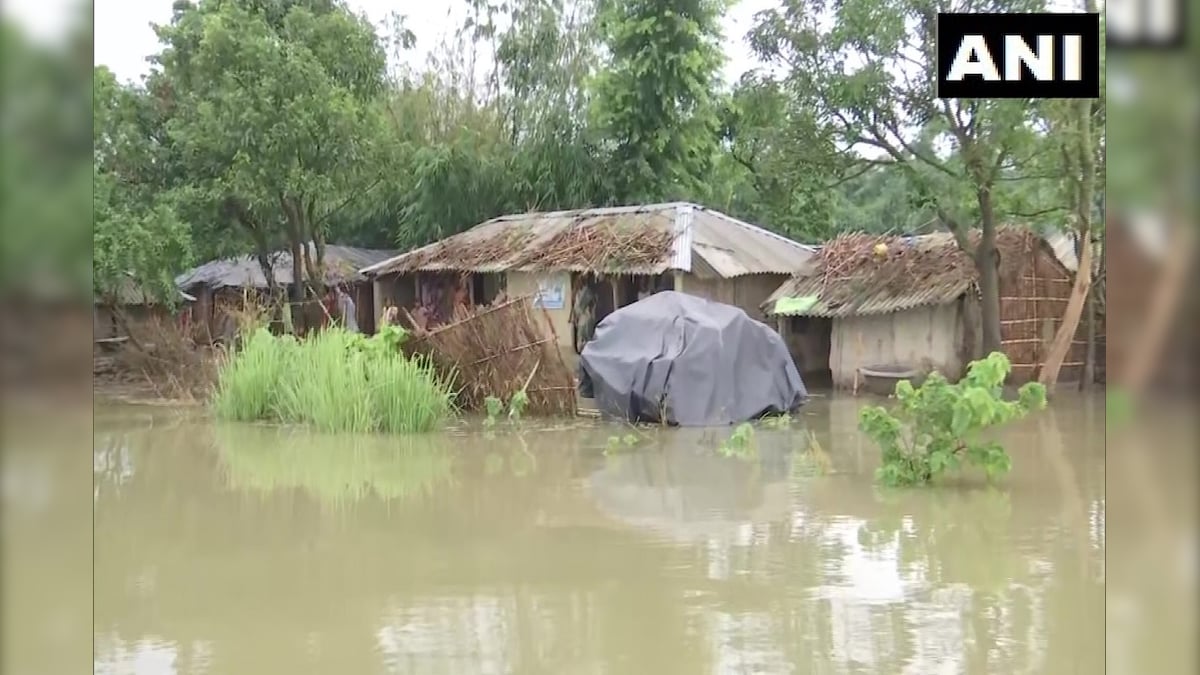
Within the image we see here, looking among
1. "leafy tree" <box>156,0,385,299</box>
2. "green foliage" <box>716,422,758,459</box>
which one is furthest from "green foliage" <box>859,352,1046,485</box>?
"leafy tree" <box>156,0,385,299</box>

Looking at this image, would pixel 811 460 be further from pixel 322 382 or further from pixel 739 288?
pixel 322 382

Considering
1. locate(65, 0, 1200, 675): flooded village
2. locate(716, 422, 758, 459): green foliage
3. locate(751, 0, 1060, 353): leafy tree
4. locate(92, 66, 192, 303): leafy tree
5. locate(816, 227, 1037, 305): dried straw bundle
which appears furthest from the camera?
locate(816, 227, 1037, 305): dried straw bundle

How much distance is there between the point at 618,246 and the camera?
5355 millimetres

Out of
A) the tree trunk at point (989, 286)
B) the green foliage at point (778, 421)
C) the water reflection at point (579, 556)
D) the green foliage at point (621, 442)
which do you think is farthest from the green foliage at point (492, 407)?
the tree trunk at point (989, 286)

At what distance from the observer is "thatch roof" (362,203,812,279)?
5.29 meters

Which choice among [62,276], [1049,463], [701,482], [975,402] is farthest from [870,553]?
[62,276]

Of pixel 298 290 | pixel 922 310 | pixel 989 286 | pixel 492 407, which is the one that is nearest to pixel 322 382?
pixel 298 290

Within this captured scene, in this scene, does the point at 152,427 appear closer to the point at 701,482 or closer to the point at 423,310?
the point at 423,310

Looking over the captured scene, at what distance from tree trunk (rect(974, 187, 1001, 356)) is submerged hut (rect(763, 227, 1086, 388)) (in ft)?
0.10

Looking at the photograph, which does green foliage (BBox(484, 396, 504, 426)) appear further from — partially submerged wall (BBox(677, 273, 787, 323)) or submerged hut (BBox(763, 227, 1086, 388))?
submerged hut (BBox(763, 227, 1086, 388))

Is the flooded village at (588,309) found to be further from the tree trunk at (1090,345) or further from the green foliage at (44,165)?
the green foliage at (44,165)

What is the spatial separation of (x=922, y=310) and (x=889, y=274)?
306mm

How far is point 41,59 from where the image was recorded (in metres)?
1.07

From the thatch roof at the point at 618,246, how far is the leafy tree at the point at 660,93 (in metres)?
0.15
